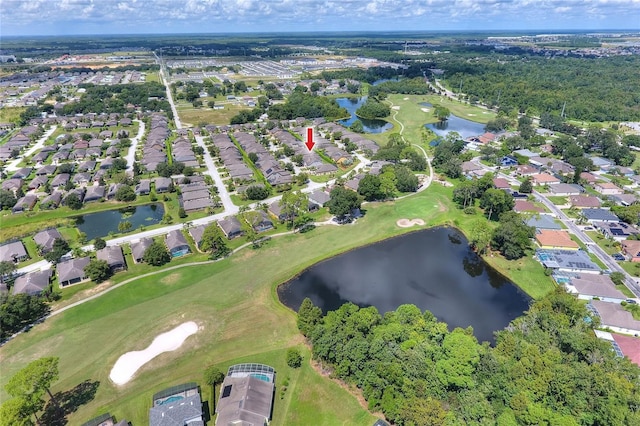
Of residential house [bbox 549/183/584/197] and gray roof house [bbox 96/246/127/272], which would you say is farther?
residential house [bbox 549/183/584/197]

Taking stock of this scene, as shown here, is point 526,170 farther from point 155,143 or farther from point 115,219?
point 155,143

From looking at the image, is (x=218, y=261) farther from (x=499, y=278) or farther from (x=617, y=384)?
(x=617, y=384)

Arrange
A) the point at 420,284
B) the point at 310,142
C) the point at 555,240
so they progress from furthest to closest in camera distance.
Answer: the point at 310,142, the point at 555,240, the point at 420,284

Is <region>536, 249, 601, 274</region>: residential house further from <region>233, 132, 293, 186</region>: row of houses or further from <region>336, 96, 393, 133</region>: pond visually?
<region>336, 96, 393, 133</region>: pond

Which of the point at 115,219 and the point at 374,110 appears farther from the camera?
the point at 374,110

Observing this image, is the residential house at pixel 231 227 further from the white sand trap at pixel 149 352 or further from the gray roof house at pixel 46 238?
the gray roof house at pixel 46 238

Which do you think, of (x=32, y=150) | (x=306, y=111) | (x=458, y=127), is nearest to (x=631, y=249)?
(x=458, y=127)

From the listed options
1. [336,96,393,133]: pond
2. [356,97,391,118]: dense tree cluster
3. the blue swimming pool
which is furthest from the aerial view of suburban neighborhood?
[356,97,391,118]: dense tree cluster
